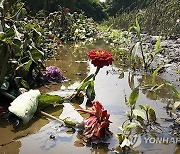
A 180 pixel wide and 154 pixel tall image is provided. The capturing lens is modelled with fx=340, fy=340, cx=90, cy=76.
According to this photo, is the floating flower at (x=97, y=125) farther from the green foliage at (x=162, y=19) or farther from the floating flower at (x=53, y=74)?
the green foliage at (x=162, y=19)

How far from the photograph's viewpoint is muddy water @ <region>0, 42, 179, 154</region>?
2139 mm

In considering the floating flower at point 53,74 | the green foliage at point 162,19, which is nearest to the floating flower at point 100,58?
the floating flower at point 53,74

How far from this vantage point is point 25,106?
8.21ft

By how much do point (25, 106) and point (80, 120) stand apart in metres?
0.43

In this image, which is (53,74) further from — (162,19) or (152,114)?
(162,19)

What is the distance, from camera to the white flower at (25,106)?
2448 millimetres

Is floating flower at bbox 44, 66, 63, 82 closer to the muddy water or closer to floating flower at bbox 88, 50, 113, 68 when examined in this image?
the muddy water

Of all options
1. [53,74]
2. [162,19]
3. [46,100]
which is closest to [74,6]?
[162,19]

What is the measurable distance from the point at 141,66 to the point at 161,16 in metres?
4.72

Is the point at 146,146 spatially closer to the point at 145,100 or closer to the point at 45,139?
the point at 45,139

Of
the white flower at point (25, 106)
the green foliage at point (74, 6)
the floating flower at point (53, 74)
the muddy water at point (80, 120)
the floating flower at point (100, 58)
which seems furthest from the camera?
the green foliage at point (74, 6)

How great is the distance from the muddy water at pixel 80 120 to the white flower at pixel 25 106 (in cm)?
8

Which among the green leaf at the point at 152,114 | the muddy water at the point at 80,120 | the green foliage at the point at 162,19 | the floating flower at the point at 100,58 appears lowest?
the muddy water at the point at 80,120

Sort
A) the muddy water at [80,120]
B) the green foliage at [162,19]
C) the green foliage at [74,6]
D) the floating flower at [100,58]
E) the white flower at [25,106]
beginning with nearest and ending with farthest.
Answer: the muddy water at [80,120]
the white flower at [25,106]
the floating flower at [100,58]
the green foliage at [162,19]
the green foliage at [74,6]
